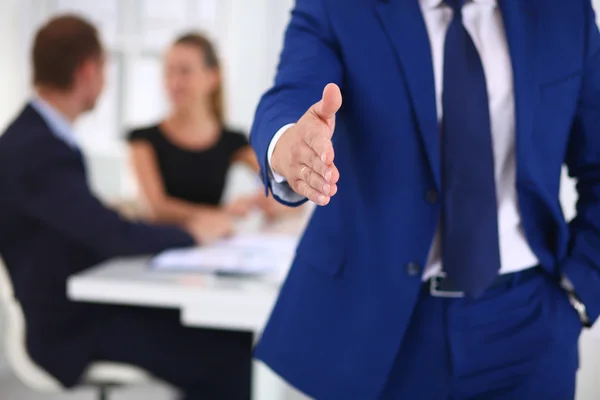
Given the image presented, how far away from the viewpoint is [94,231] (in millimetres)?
2059

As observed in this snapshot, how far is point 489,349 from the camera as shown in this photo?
1.00 metres

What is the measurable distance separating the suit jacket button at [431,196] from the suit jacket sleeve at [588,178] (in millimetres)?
272

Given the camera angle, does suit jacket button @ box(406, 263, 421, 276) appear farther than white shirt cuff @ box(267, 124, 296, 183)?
Yes

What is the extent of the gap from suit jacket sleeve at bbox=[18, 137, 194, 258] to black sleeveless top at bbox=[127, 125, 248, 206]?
137cm

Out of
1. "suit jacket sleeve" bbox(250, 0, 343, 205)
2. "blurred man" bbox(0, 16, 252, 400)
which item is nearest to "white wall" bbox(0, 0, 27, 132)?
"blurred man" bbox(0, 16, 252, 400)

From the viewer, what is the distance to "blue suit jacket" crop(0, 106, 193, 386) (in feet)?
6.57

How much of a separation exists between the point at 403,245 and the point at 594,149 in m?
0.37

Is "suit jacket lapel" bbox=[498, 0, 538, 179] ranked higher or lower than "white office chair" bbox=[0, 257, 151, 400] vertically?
higher

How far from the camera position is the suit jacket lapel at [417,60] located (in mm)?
949

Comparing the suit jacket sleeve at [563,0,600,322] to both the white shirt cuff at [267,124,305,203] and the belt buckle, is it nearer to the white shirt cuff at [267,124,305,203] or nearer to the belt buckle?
Answer: the belt buckle

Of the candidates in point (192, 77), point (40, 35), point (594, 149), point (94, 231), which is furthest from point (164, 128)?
point (594, 149)

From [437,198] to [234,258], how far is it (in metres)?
1.13

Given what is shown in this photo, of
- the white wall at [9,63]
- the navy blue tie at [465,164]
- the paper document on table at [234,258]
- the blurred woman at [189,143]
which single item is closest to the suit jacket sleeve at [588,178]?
the navy blue tie at [465,164]

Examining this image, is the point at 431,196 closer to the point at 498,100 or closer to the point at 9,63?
the point at 498,100
